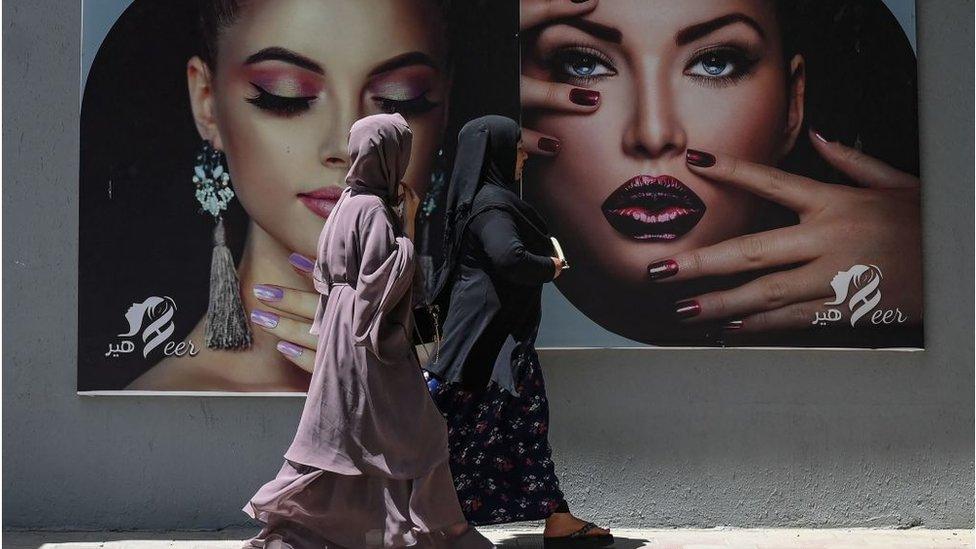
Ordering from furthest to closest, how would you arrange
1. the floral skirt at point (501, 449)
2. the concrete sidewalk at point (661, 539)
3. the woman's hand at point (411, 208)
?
the woman's hand at point (411, 208)
the concrete sidewalk at point (661, 539)
the floral skirt at point (501, 449)

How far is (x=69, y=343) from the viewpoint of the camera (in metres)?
5.62

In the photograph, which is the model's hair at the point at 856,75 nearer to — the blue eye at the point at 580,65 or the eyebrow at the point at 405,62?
the blue eye at the point at 580,65

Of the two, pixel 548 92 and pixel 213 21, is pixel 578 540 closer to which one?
pixel 548 92

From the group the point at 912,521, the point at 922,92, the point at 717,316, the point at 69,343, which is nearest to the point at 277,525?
the point at 69,343

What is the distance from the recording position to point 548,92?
5.56 m

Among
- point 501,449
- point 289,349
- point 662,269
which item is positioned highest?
point 662,269

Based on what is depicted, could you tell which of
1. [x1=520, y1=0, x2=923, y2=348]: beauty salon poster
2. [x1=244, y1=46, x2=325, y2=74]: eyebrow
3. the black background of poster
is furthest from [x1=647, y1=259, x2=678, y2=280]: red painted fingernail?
the black background of poster

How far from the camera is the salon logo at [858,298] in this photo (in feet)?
18.3

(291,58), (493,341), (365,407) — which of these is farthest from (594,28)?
(365,407)

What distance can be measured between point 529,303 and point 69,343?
6.91ft

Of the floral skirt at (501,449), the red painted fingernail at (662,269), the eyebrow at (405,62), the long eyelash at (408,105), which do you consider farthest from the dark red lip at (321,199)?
the red painted fingernail at (662,269)

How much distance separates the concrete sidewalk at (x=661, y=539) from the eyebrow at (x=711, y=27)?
215cm

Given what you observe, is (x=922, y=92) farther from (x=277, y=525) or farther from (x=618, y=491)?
(x=277, y=525)

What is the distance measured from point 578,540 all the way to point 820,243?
168cm
